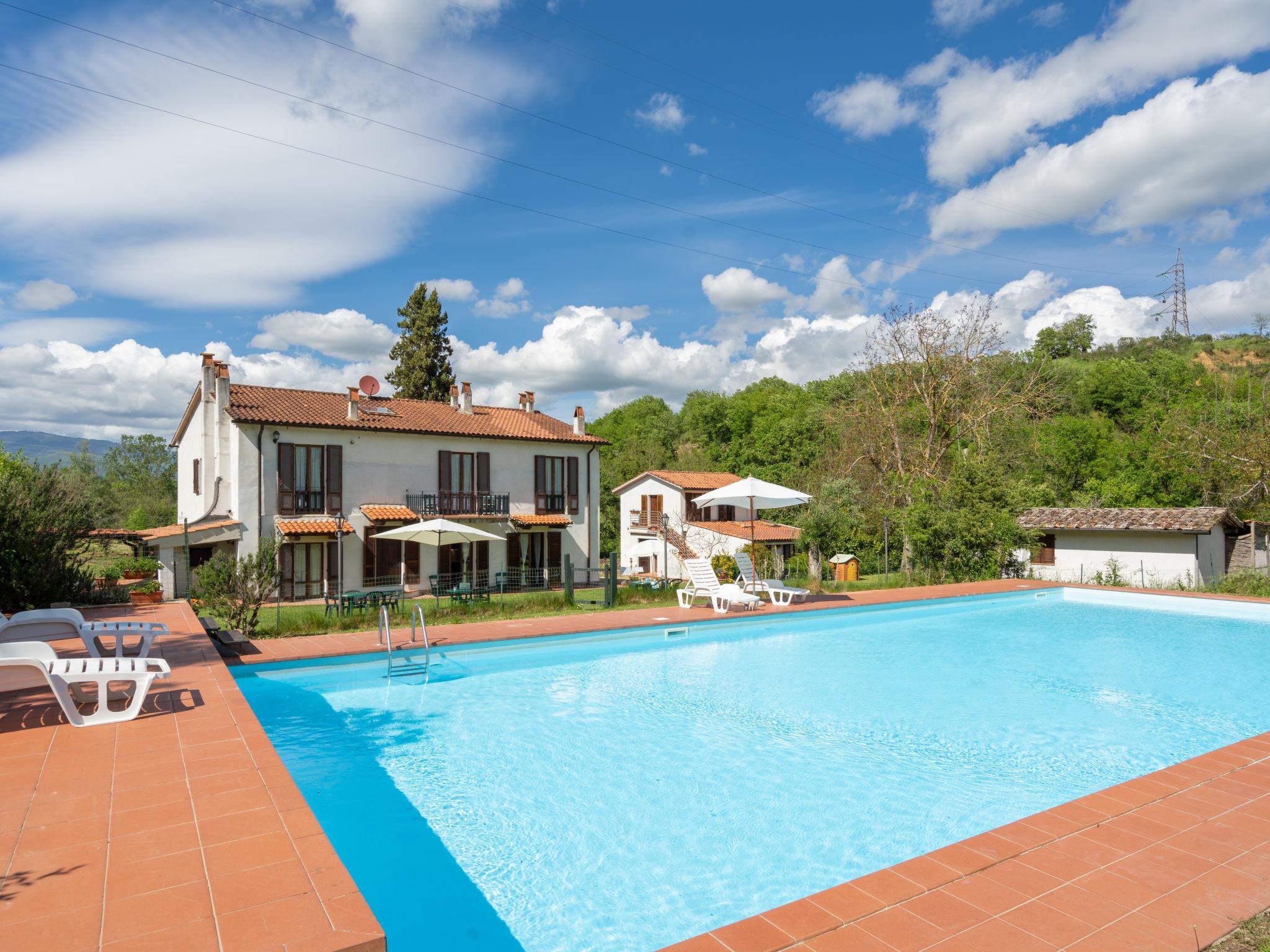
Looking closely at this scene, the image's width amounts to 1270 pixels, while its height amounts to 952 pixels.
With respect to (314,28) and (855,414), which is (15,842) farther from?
(855,414)

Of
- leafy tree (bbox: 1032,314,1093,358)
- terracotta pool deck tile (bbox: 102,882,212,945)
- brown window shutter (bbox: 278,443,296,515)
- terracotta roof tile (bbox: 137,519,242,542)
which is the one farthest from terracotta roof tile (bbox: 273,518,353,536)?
leafy tree (bbox: 1032,314,1093,358)

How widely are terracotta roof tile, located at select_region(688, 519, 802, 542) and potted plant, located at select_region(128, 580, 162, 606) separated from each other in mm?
21699

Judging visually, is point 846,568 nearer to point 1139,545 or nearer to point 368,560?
point 1139,545

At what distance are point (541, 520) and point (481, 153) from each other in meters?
14.3

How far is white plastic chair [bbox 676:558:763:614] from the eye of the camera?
578 inches

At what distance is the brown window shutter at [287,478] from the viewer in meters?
21.8

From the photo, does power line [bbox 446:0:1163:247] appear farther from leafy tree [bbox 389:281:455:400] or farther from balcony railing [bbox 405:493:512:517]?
leafy tree [bbox 389:281:455:400]

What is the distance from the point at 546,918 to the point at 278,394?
23.1 m

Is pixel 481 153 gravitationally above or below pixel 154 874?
above

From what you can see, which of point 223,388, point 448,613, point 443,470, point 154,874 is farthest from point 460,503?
point 154,874

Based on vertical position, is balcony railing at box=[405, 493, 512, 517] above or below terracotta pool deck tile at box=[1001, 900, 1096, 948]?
above

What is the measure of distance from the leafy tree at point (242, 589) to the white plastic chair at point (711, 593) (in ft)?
25.6

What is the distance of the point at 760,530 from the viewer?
35.6m

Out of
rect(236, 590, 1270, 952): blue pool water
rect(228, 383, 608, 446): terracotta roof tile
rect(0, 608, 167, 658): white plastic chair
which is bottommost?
rect(236, 590, 1270, 952): blue pool water
